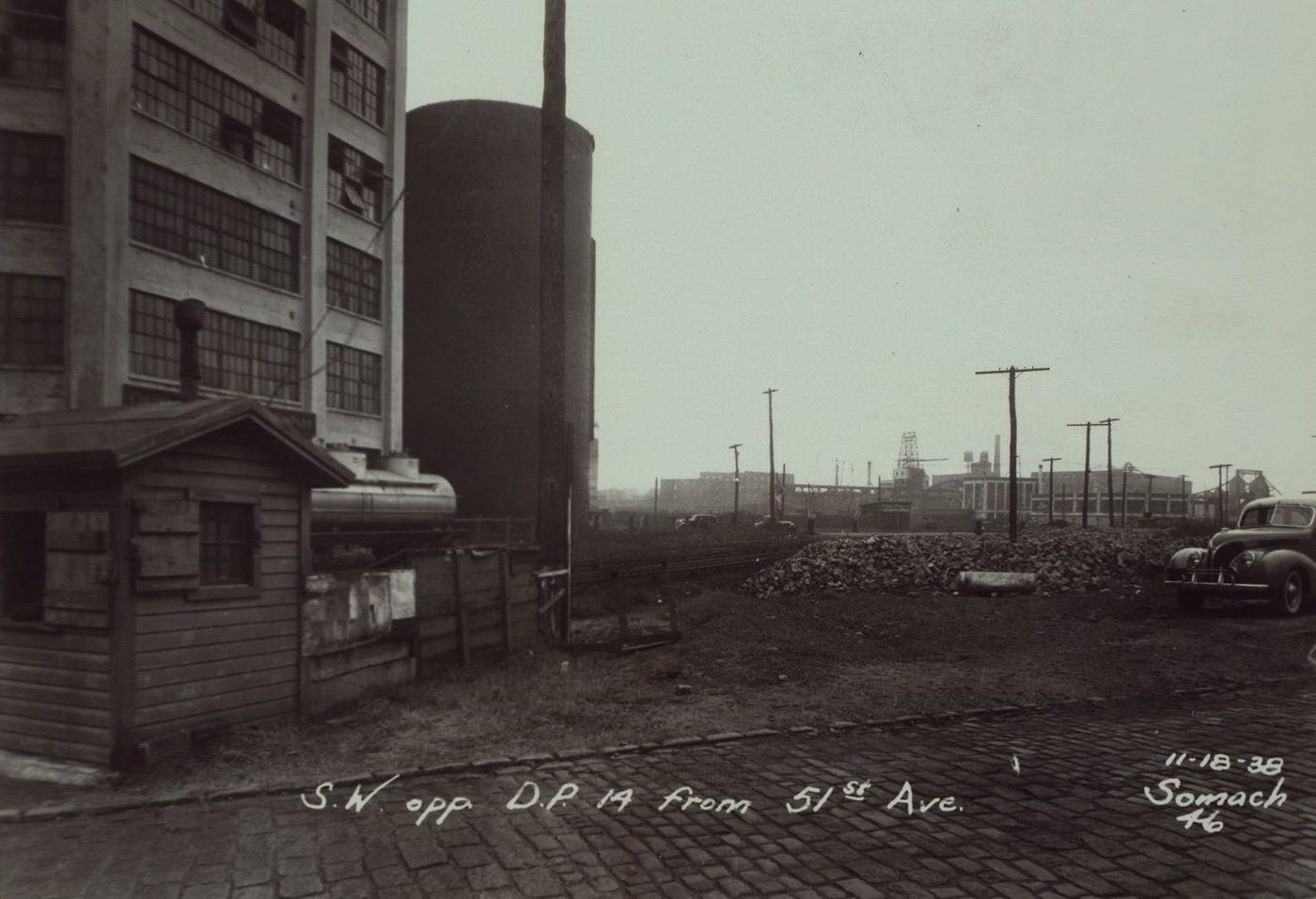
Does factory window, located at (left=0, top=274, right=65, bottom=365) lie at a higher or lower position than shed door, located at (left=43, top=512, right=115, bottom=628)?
higher

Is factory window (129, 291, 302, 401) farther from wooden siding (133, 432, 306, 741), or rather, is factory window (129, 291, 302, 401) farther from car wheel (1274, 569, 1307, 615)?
car wheel (1274, 569, 1307, 615)

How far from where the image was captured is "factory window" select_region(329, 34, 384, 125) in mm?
28297

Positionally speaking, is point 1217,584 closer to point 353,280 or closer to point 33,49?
point 353,280

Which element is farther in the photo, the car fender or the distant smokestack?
the car fender

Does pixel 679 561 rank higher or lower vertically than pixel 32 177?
lower

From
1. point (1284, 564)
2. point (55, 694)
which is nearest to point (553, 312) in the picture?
point (55, 694)

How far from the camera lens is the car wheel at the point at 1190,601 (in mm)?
16906

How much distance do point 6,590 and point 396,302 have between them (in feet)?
79.8

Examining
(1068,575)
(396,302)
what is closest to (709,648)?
(1068,575)

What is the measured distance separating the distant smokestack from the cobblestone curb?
4122 millimetres

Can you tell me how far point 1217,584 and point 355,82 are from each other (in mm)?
28963

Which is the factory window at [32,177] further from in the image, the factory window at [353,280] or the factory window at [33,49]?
the factory window at [353,280]

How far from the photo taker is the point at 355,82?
29344 mm

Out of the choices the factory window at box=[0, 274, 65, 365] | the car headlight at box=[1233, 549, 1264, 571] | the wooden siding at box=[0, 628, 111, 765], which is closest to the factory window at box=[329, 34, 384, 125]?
the factory window at box=[0, 274, 65, 365]
